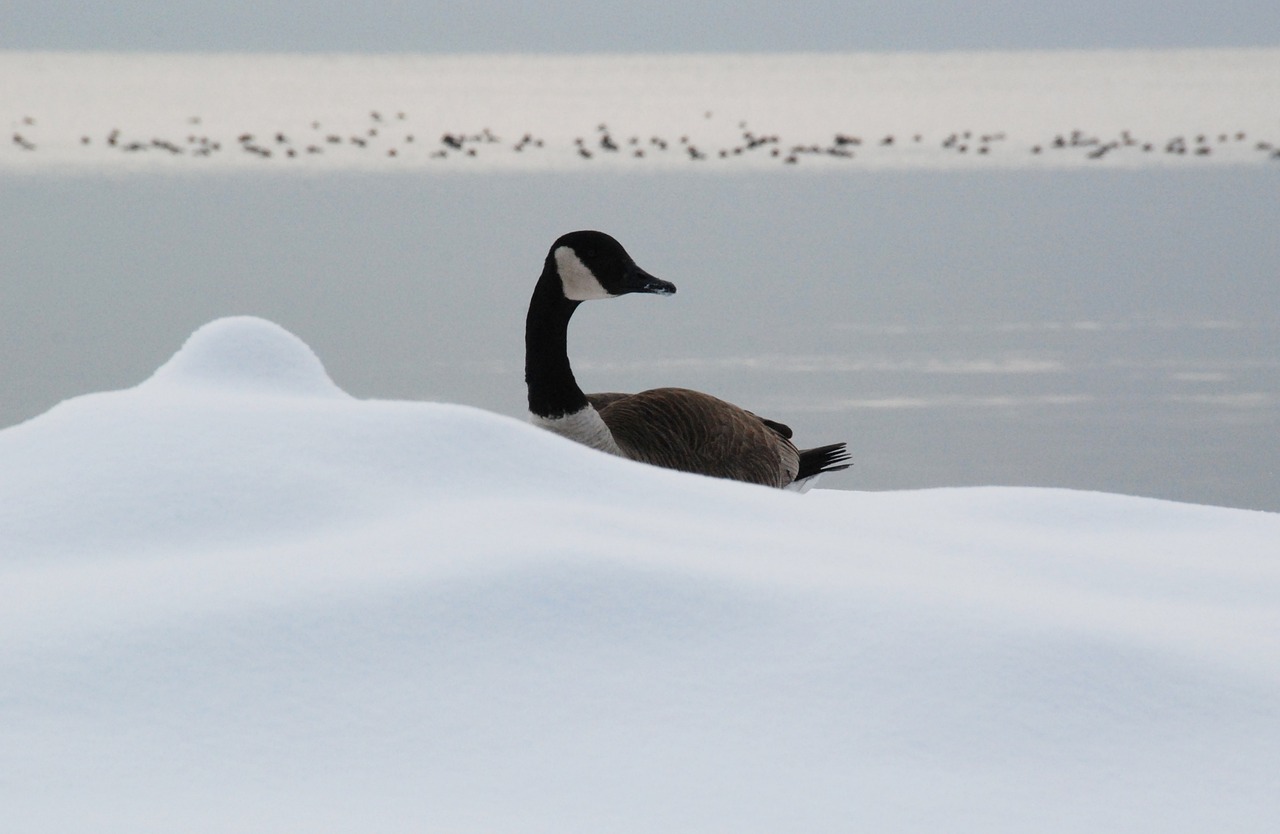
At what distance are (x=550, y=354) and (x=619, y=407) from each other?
46cm

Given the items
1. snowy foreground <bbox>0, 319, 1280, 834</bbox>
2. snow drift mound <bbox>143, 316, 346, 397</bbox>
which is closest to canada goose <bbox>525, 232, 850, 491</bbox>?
snow drift mound <bbox>143, 316, 346, 397</bbox>

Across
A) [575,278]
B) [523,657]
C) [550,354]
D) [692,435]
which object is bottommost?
[523,657]

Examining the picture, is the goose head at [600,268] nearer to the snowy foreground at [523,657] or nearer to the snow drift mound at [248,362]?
the snow drift mound at [248,362]

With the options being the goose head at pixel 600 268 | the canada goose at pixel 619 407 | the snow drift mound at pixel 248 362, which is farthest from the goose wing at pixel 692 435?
the snow drift mound at pixel 248 362

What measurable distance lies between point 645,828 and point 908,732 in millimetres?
664

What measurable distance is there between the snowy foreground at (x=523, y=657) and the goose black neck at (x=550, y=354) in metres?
2.82

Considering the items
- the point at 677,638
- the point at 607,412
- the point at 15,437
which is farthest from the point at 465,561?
the point at 607,412

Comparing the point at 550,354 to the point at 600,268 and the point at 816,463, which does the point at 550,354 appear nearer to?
the point at 600,268

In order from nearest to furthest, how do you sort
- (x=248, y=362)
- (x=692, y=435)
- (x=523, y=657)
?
(x=523, y=657) < (x=248, y=362) < (x=692, y=435)

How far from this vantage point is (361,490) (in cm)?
357

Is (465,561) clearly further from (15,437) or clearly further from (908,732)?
(15,437)

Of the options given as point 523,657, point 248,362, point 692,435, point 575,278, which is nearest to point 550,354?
point 575,278

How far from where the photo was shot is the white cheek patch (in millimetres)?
6957

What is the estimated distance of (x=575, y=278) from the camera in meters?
7.01
